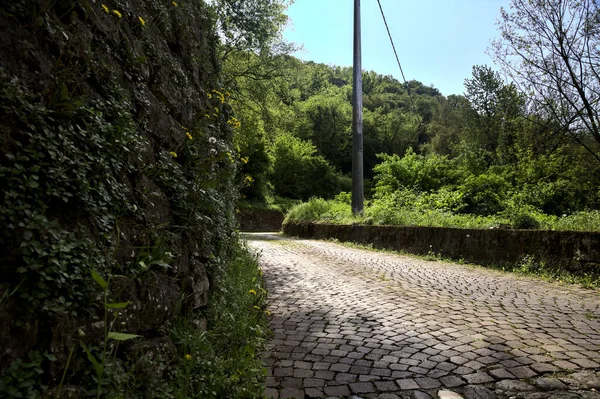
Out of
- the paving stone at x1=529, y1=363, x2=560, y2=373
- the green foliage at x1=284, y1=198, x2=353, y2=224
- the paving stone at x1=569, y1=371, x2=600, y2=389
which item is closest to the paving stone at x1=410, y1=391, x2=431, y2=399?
the paving stone at x1=529, y1=363, x2=560, y2=373

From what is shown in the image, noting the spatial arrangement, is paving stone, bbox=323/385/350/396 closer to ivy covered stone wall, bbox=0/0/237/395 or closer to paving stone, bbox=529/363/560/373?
ivy covered stone wall, bbox=0/0/237/395

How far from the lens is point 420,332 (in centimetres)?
405

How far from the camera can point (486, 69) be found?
164ft

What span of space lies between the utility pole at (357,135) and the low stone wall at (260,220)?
17161 millimetres

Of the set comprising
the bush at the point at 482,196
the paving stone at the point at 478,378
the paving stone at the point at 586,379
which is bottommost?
the paving stone at the point at 478,378

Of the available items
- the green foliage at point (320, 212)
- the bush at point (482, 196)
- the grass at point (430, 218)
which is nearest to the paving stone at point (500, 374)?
the grass at point (430, 218)

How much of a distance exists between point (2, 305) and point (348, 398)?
2232 millimetres

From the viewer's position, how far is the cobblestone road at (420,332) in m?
3.07

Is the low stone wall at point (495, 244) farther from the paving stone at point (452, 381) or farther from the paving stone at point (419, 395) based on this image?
the paving stone at point (419, 395)

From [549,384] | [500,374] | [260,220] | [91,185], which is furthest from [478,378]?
[260,220]

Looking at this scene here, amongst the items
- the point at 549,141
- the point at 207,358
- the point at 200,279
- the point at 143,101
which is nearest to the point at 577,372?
the point at 207,358

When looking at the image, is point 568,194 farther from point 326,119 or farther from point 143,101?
point 326,119

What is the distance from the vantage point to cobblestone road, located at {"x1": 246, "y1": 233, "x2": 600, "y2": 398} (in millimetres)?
3070

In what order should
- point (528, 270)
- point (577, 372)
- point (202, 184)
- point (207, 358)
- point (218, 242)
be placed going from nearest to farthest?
point (207, 358) → point (577, 372) → point (202, 184) → point (218, 242) → point (528, 270)
